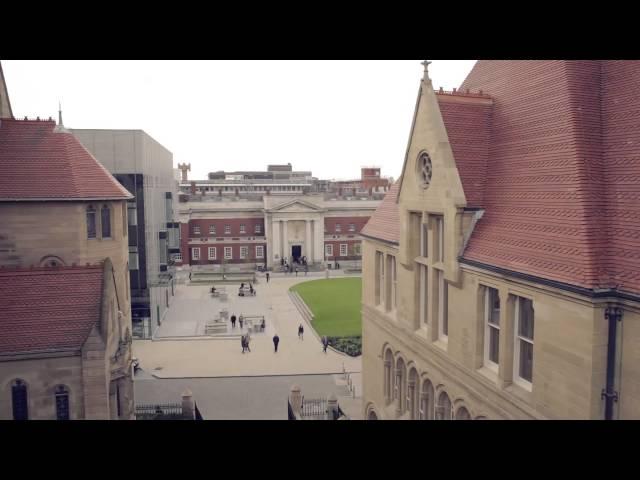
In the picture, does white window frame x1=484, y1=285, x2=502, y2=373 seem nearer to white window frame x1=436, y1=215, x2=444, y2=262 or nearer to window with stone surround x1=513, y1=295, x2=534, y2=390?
window with stone surround x1=513, y1=295, x2=534, y2=390

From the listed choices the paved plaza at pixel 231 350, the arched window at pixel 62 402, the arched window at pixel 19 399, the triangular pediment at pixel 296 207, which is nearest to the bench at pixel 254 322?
the paved plaza at pixel 231 350

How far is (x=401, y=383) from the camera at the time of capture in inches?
698

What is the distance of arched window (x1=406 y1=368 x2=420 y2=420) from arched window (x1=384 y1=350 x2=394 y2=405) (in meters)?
1.87

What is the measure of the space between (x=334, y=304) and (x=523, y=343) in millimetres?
36575

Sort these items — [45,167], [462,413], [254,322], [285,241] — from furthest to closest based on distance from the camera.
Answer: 1. [285,241]
2. [254,322]
3. [45,167]
4. [462,413]

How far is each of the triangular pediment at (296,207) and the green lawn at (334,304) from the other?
45.2 ft

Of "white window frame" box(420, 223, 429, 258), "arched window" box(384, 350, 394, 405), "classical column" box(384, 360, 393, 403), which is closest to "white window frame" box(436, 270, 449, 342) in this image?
"white window frame" box(420, 223, 429, 258)

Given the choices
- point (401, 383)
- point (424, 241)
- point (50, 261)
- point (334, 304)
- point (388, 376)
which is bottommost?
point (334, 304)

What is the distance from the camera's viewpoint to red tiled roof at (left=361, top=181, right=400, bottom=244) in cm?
1788

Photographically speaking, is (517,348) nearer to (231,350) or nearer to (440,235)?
(440,235)

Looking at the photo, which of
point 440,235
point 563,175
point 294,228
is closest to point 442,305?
point 440,235

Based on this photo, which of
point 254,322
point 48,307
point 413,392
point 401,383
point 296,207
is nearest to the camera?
point 48,307
